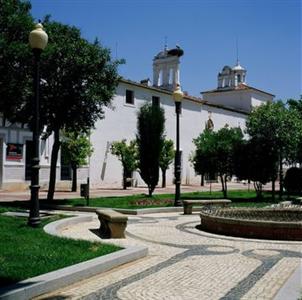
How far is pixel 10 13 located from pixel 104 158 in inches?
860

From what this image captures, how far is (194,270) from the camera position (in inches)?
309

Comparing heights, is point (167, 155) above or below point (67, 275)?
above

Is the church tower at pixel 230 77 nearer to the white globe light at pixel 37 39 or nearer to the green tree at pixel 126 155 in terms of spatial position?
the green tree at pixel 126 155

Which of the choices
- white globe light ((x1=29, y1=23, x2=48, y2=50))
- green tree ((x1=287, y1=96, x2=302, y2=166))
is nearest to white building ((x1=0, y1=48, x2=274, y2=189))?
green tree ((x1=287, y1=96, x2=302, y2=166))

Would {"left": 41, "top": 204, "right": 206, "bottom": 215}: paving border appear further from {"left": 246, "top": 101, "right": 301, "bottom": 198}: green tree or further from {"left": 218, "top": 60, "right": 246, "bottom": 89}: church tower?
{"left": 218, "top": 60, "right": 246, "bottom": 89}: church tower

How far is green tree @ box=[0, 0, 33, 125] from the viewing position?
575 inches

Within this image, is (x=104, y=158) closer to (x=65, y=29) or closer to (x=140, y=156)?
(x=140, y=156)

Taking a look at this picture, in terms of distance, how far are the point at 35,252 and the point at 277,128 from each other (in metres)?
18.0

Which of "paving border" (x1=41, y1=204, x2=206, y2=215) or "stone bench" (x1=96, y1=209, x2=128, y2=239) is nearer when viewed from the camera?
"stone bench" (x1=96, y1=209, x2=128, y2=239)

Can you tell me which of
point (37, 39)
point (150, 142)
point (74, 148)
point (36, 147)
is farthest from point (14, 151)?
point (37, 39)

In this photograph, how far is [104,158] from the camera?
1433 inches

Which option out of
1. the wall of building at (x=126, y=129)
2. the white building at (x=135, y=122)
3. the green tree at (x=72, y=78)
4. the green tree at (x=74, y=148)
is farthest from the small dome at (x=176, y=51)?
the green tree at (x=72, y=78)

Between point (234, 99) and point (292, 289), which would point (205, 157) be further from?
point (234, 99)

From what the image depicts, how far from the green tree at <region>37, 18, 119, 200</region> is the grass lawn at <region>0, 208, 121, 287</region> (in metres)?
8.89
